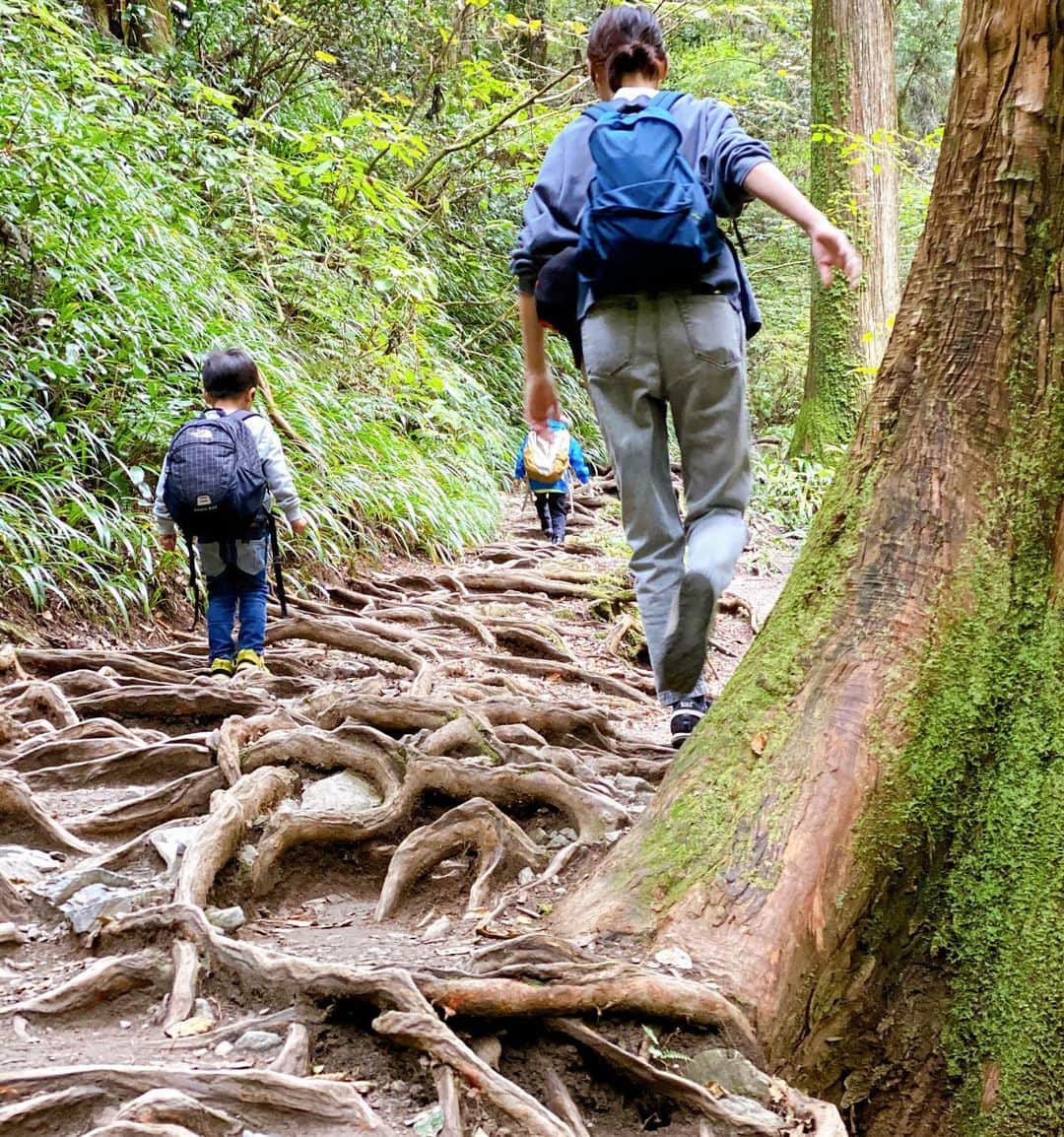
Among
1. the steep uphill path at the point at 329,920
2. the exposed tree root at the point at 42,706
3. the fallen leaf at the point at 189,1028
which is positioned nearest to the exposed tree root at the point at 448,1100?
the steep uphill path at the point at 329,920

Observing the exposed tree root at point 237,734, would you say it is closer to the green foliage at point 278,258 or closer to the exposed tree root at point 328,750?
the exposed tree root at point 328,750

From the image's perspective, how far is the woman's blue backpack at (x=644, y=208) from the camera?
3100 millimetres

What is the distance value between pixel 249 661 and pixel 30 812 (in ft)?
6.41

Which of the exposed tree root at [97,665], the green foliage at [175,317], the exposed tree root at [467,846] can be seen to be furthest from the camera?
the green foliage at [175,317]

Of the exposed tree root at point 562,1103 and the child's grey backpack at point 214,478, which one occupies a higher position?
the child's grey backpack at point 214,478

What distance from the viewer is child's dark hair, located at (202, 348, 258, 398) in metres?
5.33

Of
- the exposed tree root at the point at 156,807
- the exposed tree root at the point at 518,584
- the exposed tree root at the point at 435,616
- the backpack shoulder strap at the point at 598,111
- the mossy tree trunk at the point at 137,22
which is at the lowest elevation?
the exposed tree root at the point at 518,584

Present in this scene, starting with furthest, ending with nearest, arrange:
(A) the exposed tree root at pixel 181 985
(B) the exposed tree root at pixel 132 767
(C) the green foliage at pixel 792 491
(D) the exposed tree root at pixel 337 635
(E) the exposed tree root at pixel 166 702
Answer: (C) the green foliage at pixel 792 491
(D) the exposed tree root at pixel 337 635
(E) the exposed tree root at pixel 166 702
(B) the exposed tree root at pixel 132 767
(A) the exposed tree root at pixel 181 985

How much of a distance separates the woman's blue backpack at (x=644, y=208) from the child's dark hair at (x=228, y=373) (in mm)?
2607

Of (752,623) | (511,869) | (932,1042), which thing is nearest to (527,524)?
(752,623)

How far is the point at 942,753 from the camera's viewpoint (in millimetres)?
2361

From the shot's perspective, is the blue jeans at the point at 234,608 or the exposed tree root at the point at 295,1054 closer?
the exposed tree root at the point at 295,1054

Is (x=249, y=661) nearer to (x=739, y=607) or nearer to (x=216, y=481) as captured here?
(x=216, y=481)

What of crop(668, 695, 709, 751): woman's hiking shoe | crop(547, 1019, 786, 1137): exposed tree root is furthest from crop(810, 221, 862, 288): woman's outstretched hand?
crop(547, 1019, 786, 1137): exposed tree root
